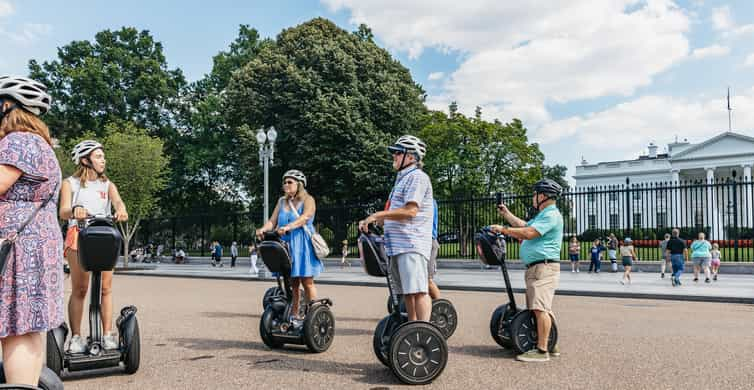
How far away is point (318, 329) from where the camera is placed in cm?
598

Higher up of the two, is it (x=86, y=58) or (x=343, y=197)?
(x=86, y=58)

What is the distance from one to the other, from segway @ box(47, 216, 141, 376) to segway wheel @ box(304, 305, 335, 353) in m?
1.58

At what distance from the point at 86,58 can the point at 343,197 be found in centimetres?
2331

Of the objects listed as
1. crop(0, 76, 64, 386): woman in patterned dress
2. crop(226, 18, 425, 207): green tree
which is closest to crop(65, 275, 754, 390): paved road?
crop(0, 76, 64, 386): woman in patterned dress

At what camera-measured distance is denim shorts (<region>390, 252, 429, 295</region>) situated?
15.7ft

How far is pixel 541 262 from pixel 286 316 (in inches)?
103

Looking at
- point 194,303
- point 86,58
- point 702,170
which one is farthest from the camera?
point 702,170

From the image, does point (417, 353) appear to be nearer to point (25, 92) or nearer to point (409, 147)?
point (409, 147)

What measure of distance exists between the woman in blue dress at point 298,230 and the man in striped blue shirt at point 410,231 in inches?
52.6

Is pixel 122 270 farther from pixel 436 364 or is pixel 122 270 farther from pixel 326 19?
pixel 436 364

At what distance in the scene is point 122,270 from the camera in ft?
93.2

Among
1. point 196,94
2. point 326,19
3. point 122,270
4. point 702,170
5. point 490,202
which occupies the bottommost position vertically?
point 122,270

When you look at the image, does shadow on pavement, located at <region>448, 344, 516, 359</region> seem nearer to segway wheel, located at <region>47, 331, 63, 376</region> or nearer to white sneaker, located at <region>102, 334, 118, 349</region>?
white sneaker, located at <region>102, 334, 118, 349</region>

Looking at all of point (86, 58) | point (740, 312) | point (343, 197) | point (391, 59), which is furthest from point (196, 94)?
point (740, 312)
